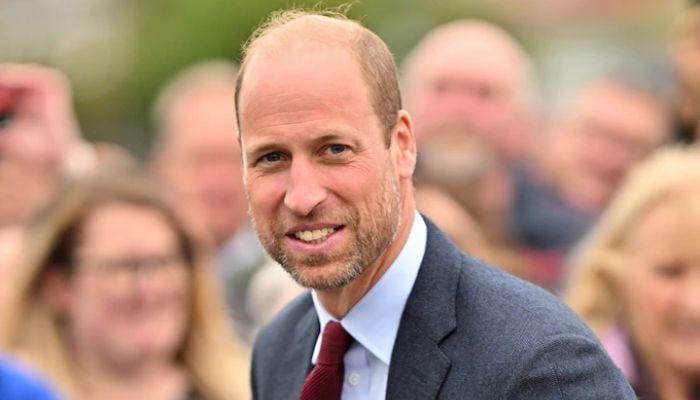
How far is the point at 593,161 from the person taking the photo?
9023 mm

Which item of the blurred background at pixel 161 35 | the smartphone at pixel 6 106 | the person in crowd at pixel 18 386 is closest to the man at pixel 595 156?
the smartphone at pixel 6 106

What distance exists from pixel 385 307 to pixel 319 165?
1.31 feet

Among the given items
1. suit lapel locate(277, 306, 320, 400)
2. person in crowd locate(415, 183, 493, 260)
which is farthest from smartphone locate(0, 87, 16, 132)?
suit lapel locate(277, 306, 320, 400)

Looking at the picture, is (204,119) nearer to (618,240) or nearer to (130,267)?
(130,267)

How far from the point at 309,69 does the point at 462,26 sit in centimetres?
631

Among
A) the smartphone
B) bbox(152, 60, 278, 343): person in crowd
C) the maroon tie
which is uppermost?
the maroon tie

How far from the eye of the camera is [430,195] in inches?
281

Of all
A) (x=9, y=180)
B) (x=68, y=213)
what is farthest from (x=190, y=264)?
(x=9, y=180)

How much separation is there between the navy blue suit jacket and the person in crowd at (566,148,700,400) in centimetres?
171

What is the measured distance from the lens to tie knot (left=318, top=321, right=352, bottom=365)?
4012 millimetres

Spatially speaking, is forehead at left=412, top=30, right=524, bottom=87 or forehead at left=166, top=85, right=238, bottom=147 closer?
forehead at left=412, top=30, right=524, bottom=87

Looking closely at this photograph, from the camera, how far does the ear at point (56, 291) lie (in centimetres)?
679

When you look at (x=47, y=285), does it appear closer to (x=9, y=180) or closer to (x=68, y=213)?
(x=68, y=213)

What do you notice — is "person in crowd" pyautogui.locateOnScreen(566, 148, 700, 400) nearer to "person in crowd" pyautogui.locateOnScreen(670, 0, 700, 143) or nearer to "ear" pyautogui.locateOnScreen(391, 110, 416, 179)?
"person in crowd" pyautogui.locateOnScreen(670, 0, 700, 143)
